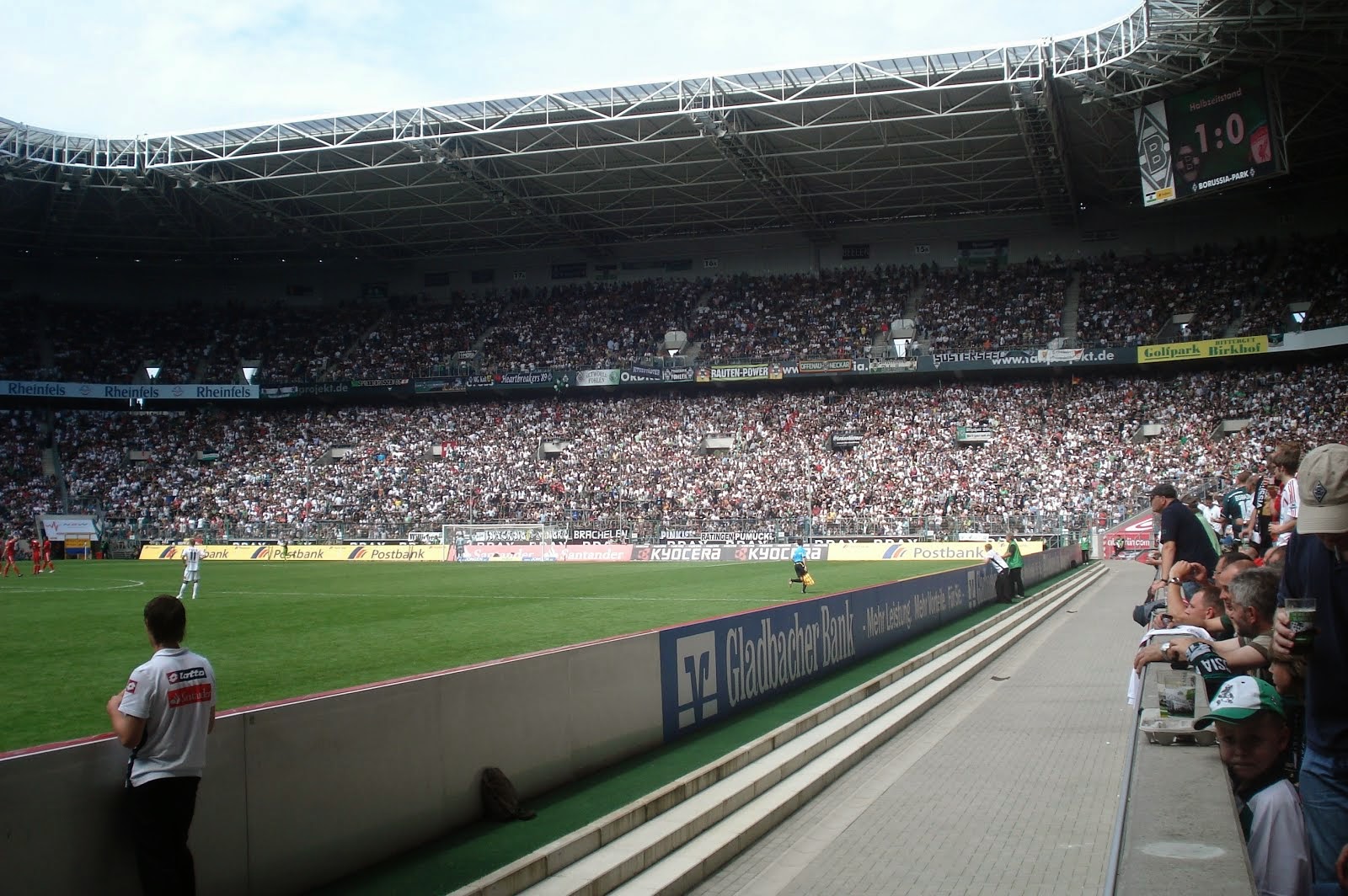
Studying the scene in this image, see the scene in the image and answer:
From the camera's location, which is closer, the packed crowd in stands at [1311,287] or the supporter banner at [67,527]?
the packed crowd in stands at [1311,287]

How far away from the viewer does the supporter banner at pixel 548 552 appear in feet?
133

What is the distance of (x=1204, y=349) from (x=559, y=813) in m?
43.9

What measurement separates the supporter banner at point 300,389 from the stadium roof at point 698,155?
753 cm

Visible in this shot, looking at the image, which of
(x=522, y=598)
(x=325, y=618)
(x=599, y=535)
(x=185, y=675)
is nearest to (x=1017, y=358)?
(x=599, y=535)

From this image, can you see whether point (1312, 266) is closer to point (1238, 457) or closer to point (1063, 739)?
point (1238, 457)

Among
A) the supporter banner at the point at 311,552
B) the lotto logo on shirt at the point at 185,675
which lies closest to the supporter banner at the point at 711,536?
the supporter banner at the point at 311,552

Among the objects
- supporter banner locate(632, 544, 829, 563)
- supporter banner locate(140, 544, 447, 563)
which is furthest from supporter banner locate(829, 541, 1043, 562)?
supporter banner locate(140, 544, 447, 563)

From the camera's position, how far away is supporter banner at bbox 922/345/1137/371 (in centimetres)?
4566

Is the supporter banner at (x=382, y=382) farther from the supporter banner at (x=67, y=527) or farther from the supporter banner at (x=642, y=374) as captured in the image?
the supporter banner at (x=67, y=527)

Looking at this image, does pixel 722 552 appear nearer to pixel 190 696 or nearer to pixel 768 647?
pixel 768 647

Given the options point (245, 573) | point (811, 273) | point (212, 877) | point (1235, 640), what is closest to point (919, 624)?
point (1235, 640)

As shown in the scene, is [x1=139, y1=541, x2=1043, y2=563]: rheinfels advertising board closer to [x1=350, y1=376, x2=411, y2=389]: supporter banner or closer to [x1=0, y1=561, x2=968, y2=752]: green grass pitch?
[x1=0, y1=561, x2=968, y2=752]: green grass pitch

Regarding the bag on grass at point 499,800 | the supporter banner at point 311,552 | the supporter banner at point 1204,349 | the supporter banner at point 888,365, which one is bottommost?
the bag on grass at point 499,800

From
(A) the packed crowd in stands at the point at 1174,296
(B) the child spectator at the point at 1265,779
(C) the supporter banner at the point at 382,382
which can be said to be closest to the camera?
(B) the child spectator at the point at 1265,779
